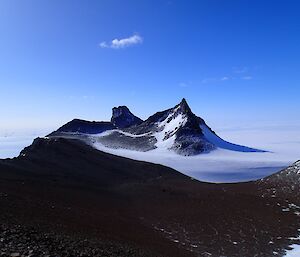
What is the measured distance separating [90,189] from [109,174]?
2157 centimetres

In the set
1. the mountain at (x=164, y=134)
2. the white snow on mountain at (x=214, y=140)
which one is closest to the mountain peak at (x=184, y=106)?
the mountain at (x=164, y=134)

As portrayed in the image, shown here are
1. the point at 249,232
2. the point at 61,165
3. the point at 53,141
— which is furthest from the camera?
the point at 53,141

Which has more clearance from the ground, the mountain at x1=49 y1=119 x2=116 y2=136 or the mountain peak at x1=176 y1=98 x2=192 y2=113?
the mountain peak at x1=176 y1=98 x2=192 y2=113

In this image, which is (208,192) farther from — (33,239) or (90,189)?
(33,239)

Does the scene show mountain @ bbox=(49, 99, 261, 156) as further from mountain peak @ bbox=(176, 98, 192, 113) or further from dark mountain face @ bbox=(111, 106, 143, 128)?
dark mountain face @ bbox=(111, 106, 143, 128)

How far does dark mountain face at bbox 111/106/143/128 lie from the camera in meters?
183

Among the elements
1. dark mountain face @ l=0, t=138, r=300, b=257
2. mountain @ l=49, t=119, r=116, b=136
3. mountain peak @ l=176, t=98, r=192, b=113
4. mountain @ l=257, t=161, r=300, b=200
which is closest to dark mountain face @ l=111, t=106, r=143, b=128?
mountain @ l=49, t=119, r=116, b=136

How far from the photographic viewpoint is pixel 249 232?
121ft

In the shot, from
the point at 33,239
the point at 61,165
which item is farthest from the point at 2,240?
the point at 61,165

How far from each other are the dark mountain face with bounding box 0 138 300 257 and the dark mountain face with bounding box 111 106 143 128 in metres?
104

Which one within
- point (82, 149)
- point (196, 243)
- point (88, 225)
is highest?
point (82, 149)

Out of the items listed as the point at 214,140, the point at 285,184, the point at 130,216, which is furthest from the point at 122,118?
the point at 130,216

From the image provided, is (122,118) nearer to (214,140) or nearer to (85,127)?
(85,127)

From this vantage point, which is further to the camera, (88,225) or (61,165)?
(61,165)
